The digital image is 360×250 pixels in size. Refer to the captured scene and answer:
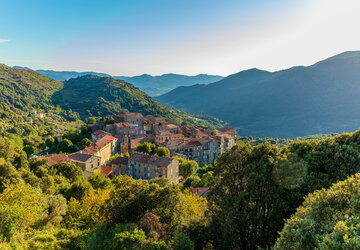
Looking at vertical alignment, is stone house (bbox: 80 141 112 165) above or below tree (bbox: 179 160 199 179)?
above

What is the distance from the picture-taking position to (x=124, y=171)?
5297 centimetres

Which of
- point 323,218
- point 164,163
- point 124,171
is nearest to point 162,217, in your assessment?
point 323,218

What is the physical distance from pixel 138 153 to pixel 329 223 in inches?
1897

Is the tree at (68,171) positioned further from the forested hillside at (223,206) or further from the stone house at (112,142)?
the stone house at (112,142)

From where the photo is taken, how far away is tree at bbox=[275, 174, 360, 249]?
26.8 ft

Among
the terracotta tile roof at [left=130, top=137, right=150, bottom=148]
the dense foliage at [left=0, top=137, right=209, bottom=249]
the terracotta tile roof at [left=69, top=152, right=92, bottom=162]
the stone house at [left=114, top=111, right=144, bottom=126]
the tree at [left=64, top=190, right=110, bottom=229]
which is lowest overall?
the terracotta tile roof at [left=130, top=137, right=150, bottom=148]

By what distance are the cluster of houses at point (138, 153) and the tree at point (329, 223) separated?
124ft

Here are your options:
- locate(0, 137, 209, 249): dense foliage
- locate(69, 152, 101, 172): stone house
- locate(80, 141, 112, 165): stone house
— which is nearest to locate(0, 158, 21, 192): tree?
locate(0, 137, 209, 249): dense foliage

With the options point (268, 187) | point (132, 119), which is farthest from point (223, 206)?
point (132, 119)

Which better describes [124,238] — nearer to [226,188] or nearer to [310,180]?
[226,188]

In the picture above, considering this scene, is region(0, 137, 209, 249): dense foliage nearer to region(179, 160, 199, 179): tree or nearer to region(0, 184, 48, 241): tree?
region(0, 184, 48, 241): tree

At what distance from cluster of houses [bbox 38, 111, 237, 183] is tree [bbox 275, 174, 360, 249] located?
37697 millimetres

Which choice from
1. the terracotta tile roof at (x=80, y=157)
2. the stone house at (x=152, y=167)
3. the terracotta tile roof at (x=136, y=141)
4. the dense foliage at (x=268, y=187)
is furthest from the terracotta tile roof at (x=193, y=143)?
the dense foliage at (x=268, y=187)

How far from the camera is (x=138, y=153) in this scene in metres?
54.4
